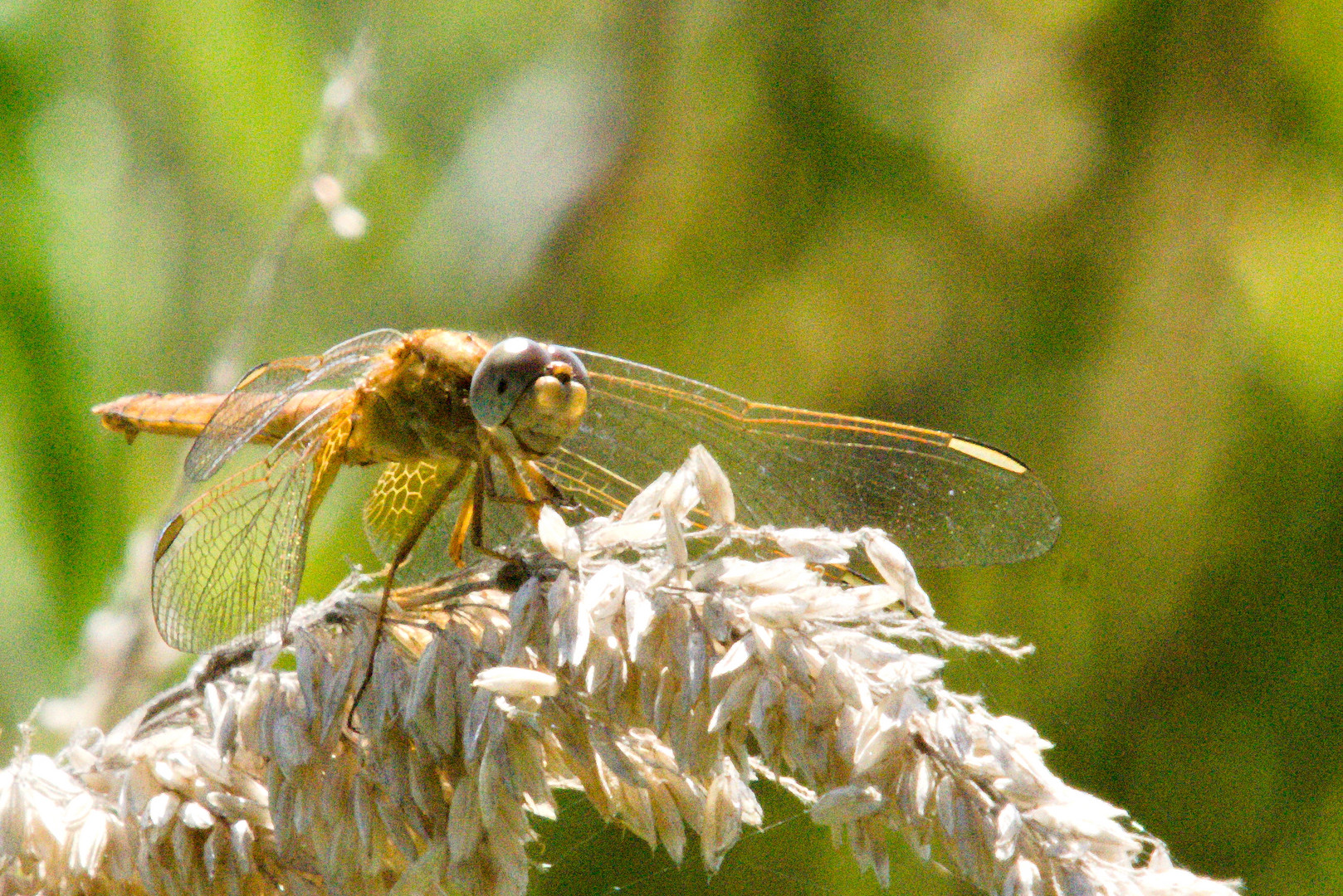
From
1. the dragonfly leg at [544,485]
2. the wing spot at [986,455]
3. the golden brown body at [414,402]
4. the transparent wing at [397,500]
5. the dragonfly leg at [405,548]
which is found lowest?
the transparent wing at [397,500]

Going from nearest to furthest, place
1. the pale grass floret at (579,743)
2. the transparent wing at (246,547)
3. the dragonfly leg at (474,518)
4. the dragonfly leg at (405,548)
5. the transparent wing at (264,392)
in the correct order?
the pale grass floret at (579,743)
the dragonfly leg at (405,548)
the transparent wing at (246,547)
the transparent wing at (264,392)
the dragonfly leg at (474,518)

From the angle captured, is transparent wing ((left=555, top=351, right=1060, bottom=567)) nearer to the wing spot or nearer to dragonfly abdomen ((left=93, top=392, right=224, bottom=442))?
the wing spot

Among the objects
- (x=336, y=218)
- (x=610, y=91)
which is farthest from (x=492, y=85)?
(x=336, y=218)

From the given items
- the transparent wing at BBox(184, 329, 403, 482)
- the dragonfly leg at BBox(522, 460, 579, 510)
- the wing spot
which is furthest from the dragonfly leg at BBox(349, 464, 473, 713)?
the wing spot

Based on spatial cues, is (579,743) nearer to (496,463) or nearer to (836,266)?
(496,463)

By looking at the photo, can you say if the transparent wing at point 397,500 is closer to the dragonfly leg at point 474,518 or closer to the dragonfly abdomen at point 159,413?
the dragonfly leg at point 474,518

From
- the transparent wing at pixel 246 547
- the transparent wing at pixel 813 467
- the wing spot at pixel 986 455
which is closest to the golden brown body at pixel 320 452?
the transparent wing at pixel 246 547
